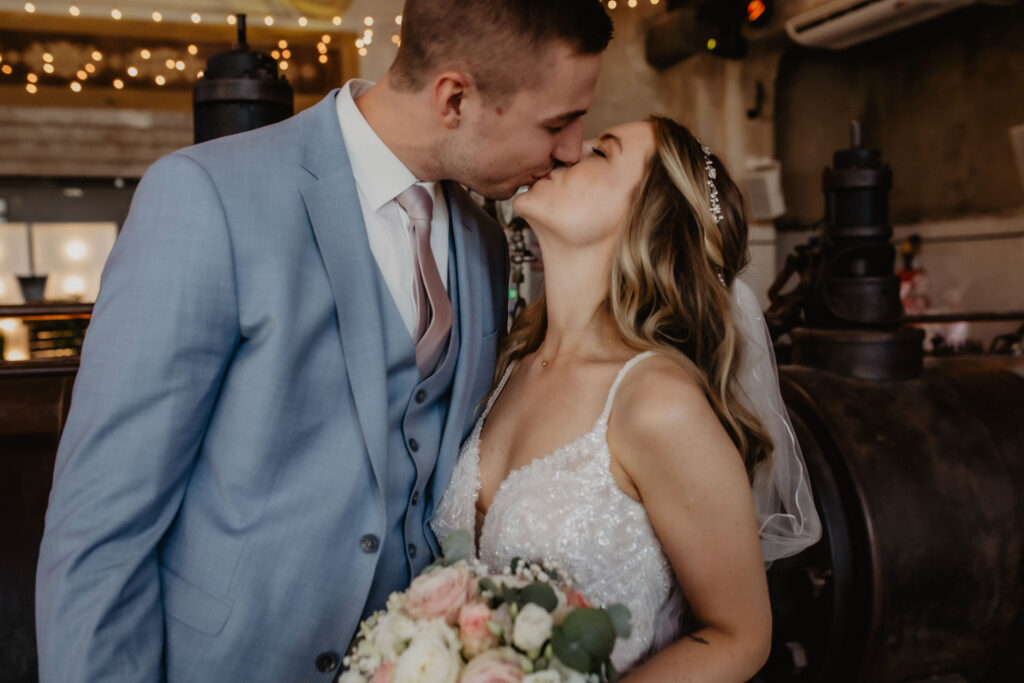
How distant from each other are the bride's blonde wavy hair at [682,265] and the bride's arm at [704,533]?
12.1 inches

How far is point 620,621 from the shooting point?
1.19 meters

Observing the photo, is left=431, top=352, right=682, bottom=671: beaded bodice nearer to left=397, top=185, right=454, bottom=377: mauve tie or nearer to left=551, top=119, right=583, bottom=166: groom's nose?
left=397, top=185, right=454, bottom=377: mauve tie

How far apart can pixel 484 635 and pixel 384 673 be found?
0.15m

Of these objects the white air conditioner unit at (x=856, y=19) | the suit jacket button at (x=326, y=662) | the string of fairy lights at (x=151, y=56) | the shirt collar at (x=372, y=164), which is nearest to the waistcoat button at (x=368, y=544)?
the suit jacket button at (x=326, y=662)

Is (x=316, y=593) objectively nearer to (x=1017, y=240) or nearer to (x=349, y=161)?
(x=349, y=161)

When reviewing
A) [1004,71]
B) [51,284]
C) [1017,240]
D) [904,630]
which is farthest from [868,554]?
[51,284]

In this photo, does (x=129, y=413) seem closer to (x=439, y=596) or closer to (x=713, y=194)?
(x=439, y=596)

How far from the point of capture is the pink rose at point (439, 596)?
1143mm

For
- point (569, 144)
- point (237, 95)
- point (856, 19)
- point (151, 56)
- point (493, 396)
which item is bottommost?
point (493, 396)

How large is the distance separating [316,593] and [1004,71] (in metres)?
7.72

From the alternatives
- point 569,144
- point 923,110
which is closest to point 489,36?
point 569,144

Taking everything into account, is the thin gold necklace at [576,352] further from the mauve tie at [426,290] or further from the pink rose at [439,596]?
the pink rose at [439,596]

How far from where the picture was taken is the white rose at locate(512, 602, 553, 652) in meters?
1.08

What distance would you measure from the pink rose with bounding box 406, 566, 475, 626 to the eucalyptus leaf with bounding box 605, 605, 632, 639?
0.22 metres
